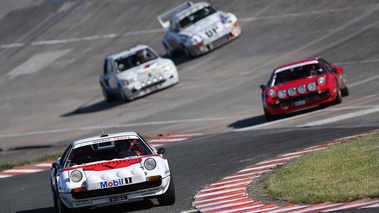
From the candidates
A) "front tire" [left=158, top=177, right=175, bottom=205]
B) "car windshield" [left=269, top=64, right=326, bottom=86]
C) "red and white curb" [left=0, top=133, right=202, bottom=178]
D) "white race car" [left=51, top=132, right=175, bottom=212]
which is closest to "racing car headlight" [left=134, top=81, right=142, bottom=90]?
"red and white curb" [left=0, top=133, right=202, bottom=178]

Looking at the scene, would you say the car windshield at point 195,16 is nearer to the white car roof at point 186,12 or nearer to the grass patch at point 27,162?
the white car roof at point 186,12

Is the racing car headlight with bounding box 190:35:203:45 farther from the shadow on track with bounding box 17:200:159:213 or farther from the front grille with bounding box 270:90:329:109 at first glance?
the shadow on track with bounding box 17:200:159:213

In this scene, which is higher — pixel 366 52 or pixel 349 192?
pixel 349 192

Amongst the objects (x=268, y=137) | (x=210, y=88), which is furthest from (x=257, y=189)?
(x=210, y=88)

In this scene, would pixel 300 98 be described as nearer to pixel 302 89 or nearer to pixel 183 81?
pixel 302 89

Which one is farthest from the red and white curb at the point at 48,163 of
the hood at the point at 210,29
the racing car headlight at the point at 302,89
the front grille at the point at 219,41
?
the front grille at the point at 219,41

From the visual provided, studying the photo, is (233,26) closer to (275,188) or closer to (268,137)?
(268,137)

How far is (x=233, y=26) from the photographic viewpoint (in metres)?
29.8

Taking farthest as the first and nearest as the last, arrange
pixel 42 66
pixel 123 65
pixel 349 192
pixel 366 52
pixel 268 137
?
1. pixel 42 66
2. pixel 123 65
3. pixel 366 52
4. pixel 268 137
5. pixel 349 192

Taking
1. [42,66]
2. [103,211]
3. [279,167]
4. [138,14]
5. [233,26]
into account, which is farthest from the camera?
[138,14]

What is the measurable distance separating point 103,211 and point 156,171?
3.85ft

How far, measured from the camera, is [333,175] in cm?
997

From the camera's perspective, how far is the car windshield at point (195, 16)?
3016 cm

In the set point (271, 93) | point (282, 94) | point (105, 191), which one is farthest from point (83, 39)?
point (105, 191)
